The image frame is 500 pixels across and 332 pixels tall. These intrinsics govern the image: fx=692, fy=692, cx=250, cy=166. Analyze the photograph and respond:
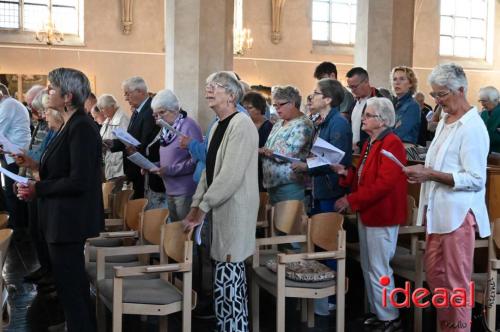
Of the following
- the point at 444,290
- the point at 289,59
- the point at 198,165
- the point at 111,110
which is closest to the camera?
the point at 444,290

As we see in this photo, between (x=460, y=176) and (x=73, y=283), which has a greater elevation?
(x=460, y=176)

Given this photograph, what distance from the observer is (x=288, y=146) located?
5.32 meters

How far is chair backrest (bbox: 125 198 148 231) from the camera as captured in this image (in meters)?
5.09

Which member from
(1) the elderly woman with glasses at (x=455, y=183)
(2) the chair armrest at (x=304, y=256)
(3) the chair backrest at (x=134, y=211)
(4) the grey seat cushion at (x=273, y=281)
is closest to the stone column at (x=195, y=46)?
(3) the chair backrest at (x=134, y=211)

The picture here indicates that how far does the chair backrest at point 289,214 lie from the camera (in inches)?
194

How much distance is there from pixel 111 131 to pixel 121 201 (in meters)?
1.43

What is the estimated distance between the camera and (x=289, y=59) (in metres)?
18.8

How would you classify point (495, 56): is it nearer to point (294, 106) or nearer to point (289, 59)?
point (289, 59)

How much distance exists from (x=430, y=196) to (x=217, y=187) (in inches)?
46.2

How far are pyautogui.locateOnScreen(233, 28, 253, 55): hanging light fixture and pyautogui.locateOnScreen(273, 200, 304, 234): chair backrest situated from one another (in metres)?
12.7

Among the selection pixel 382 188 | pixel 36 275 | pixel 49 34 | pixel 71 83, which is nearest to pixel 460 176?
pixel 382 188

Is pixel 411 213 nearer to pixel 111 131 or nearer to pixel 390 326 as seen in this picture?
pixel 390 326

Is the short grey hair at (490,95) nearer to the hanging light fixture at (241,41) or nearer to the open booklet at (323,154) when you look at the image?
the open booklet at (323,154)

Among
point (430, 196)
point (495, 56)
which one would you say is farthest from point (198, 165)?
point (495, 56)
